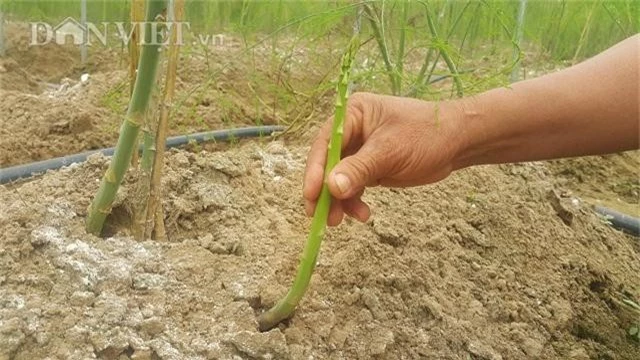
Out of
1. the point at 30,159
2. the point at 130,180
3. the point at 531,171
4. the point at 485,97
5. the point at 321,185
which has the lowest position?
the point at 30,159

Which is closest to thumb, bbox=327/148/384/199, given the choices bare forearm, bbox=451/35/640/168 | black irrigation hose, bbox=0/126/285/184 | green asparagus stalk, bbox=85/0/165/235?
bare forearm, bbox=451/35/640/168

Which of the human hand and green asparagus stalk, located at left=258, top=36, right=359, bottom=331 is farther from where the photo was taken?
the human hand

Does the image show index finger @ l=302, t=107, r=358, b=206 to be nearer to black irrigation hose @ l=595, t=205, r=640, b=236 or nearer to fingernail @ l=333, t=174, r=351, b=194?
fingernail @ l=333, t=174, r=351, b=194

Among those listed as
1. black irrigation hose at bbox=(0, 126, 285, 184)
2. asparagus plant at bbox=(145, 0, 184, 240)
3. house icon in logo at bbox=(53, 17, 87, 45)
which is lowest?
black irrigation hose at bbox=(0, 126, 285, 184)

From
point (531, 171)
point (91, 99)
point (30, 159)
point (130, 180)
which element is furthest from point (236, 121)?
point (130, 180)

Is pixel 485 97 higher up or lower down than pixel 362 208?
higher up

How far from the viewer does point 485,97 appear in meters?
1.12

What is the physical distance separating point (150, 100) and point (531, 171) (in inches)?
50.2

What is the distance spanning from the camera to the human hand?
1040 mm

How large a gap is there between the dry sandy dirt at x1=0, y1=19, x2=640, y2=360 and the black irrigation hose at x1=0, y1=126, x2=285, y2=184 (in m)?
0.05

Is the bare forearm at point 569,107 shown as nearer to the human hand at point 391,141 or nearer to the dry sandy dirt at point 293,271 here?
the human hand at point 391,141

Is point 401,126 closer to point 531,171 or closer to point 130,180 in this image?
point 130,180

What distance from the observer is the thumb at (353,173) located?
0.92 meters

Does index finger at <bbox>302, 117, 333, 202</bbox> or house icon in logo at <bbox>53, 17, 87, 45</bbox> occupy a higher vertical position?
index finger at <bbox>302, 117, 333, 202</bbox>
